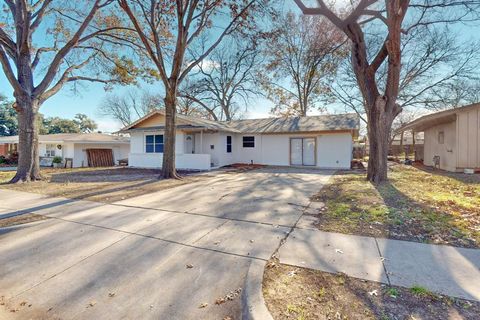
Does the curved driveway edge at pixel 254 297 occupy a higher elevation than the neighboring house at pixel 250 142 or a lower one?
lower

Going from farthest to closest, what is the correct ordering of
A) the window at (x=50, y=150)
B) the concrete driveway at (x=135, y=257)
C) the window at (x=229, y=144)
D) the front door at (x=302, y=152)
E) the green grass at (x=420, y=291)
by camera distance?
1. the window at (x=50, y=150)
2. the window at (x=229, y=144)
3. the front door at (x=302, y=152)
4. the concrete driveway at (x=135, y=257)
5. the green grass at (x=420, y=291)

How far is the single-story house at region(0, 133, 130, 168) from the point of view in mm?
20203

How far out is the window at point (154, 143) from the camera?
17453mm

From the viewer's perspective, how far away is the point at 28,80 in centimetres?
1040

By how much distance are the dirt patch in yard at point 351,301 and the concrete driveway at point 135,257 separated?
443 millimetres

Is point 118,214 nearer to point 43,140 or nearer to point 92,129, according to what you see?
point 43,140

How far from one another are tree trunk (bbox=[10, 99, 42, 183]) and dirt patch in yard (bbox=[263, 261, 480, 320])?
11.8 meters

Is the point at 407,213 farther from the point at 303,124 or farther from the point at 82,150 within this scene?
the point at 82,150

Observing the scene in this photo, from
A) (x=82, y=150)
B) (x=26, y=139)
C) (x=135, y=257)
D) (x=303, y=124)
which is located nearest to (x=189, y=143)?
(x=303, y=124)

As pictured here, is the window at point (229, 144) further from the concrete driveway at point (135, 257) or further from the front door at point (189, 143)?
the concrete driveway at point (135, 257)

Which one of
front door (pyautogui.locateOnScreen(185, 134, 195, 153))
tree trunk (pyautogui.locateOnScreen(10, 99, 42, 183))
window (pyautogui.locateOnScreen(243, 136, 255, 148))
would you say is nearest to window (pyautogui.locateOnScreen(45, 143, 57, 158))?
front door (pyautogui.locateOnScreen(185, 134, 195, 153))

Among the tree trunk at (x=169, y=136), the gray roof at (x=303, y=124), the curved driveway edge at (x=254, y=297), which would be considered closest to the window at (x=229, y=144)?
the gray roof at (x=303, y=124)

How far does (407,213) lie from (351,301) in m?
3.70

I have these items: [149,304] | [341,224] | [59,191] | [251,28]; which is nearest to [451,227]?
[341,224]
